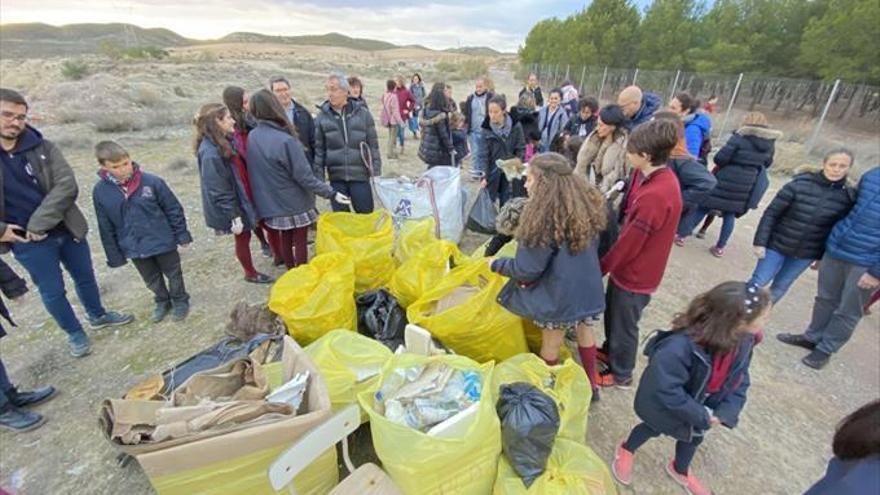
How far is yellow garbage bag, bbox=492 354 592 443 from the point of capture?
6.12 ft

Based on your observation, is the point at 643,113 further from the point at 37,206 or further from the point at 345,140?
the point at 37,206

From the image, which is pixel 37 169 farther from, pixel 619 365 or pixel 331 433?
pixel 619 365

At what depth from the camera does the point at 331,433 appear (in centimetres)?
141

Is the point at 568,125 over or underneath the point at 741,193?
over

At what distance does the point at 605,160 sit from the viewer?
3037mm

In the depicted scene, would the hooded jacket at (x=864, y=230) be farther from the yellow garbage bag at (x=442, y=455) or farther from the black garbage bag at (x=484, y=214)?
the yellow garbage bag at (x=442, y=455)

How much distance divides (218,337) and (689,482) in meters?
3.06

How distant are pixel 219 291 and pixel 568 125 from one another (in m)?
4.12

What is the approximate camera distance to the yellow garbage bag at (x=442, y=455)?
1.46m

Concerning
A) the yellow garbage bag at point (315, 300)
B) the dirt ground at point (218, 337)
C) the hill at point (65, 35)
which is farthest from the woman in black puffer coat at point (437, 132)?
the hill at point (65, 35)

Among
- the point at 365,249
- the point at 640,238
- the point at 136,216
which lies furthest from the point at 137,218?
the point at 640,238

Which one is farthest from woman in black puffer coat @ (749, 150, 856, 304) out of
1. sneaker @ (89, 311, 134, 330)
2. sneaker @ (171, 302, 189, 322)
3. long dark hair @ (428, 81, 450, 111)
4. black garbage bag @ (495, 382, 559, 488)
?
sneaker @ (89, 311, 134, 330)

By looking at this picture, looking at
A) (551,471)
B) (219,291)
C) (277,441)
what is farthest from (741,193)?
(219,291)

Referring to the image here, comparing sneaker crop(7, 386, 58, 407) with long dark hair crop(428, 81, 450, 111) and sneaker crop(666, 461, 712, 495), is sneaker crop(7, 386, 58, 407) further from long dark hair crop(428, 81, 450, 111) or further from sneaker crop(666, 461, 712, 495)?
long dark hair crop(428, 81, 450, 111)
